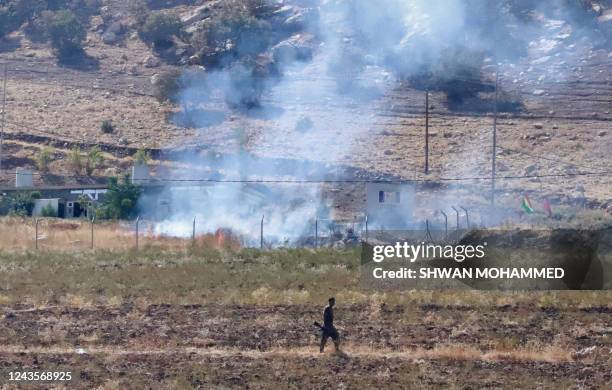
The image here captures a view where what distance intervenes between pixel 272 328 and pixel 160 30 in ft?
205

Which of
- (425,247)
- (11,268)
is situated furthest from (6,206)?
(425,247)

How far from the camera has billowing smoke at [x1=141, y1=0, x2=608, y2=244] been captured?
61031mm

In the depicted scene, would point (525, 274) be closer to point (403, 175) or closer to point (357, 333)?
point (357, 333)

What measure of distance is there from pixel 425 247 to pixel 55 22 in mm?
55717

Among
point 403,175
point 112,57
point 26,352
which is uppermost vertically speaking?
point 112,57

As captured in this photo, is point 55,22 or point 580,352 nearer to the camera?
point 580,352

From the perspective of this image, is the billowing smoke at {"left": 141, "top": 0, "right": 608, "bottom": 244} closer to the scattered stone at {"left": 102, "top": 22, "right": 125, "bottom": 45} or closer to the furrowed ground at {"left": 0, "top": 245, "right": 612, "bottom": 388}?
the scattered stone at {"left": 102, "top": 22, "right": 125, "bottom": 45}

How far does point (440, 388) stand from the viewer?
19609 millimetres

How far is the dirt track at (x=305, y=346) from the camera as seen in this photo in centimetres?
2064

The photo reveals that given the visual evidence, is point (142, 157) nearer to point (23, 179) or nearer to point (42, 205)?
point (23, 179)

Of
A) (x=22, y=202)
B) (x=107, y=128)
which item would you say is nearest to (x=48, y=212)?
(x=22, y=202)

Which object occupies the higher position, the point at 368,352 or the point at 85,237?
the point at 85,237

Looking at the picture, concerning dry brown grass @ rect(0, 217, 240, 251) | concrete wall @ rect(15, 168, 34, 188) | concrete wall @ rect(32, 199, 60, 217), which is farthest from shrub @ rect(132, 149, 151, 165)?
dry brown grass @ rect(0, 217, 240, 251)

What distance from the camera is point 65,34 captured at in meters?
85.1
